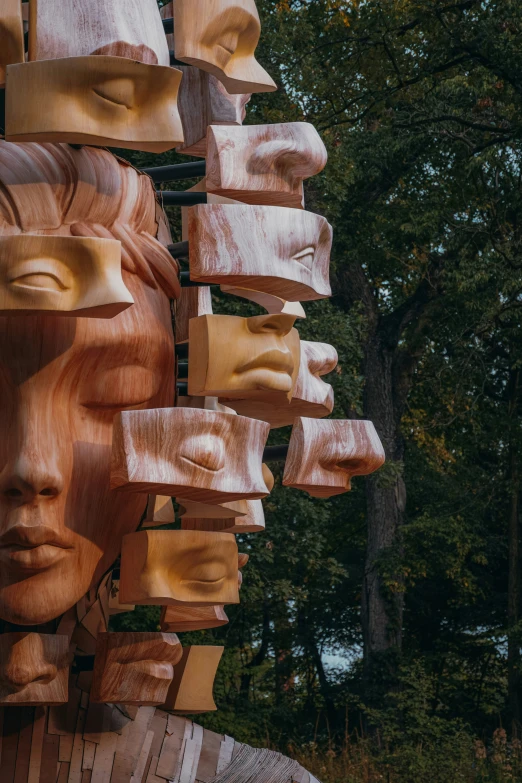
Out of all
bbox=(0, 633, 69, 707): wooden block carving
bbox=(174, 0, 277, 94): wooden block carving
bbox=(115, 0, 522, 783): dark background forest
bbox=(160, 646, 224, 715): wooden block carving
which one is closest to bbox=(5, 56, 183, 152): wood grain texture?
bbox=(174, 0, 277, 94): wooden block carving

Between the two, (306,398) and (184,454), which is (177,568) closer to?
(184,454)

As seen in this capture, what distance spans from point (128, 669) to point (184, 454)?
2.66 feet

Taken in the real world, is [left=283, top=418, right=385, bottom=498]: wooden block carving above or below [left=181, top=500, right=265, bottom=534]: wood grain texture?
above

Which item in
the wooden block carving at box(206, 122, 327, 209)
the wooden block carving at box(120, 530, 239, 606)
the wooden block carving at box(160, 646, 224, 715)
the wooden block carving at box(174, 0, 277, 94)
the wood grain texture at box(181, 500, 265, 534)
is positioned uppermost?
the wooden block carving at box(174, 0, 277, 94)

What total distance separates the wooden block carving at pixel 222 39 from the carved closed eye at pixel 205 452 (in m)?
1.05

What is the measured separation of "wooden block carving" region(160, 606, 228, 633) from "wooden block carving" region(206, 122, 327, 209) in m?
1.25

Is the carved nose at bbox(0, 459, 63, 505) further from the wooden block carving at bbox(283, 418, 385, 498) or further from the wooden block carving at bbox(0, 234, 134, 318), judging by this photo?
the wooden block carving at bbox(283, 418, 385, 498)

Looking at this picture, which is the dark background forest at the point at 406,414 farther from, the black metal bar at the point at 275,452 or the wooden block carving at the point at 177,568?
the wooden block carving at the point at 177,568

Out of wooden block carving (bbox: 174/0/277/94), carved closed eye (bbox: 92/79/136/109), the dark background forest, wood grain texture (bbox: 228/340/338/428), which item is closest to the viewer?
carved closed eye (bbox: 92/79/136/109)

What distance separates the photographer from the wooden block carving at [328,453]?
332cm

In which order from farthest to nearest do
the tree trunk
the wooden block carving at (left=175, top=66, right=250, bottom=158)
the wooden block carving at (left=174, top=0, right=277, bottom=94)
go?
1. the tree trunk
2. the wooden block carving at (left=175, top=66, right=250, bottom=158)
3. the wooden block carving at (left=174, top=0, right=277, bottom=94)

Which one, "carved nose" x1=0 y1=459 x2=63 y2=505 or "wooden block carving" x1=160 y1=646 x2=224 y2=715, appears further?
"wooden block carving" x1=160 y1=646 x2=224 y2=715

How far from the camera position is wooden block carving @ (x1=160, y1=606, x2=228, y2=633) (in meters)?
3.45

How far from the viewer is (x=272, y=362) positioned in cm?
306
